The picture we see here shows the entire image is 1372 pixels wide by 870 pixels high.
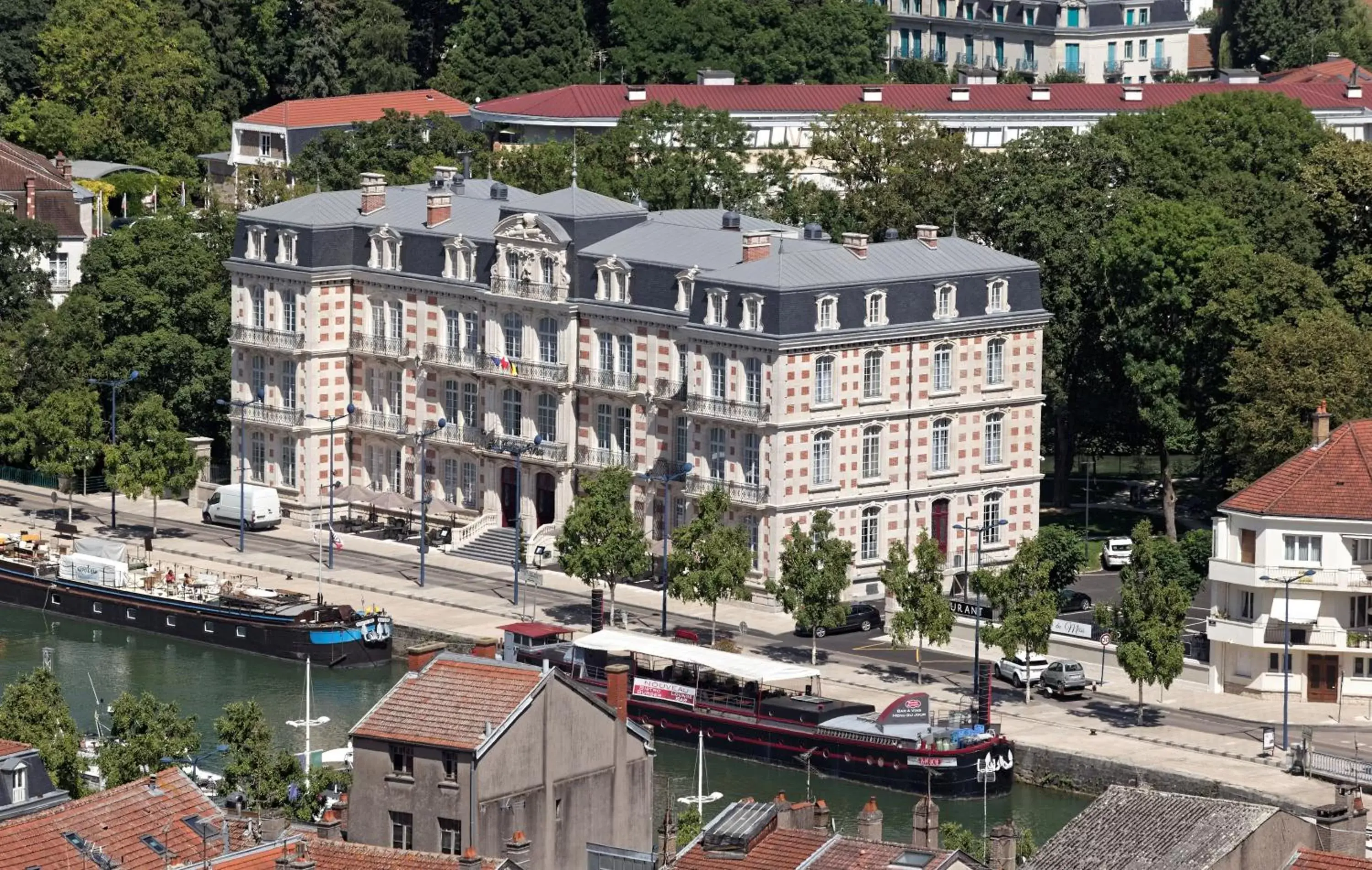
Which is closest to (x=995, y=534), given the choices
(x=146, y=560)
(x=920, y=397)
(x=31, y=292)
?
(x=920, y=397)

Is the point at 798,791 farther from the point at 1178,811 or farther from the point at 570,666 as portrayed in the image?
the point at 1178,811

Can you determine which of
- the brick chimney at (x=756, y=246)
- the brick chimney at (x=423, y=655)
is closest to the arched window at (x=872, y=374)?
the brick chimney at (x=756, y=246)

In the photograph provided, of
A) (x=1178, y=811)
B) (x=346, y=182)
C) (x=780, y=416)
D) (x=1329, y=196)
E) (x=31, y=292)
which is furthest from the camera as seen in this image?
(x=346, y=182)

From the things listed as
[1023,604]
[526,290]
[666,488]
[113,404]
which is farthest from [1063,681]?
[113,404]

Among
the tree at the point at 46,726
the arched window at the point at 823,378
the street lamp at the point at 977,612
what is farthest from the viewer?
the arched window at the point at 823,378

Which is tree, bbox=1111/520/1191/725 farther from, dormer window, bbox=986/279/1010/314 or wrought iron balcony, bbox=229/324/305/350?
wrought iron balcony, bbox=229/324/305/350

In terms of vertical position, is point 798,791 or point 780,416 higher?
point 780,416

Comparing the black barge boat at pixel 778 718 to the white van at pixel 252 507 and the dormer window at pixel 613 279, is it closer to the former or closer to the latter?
the dormer window at pixel 613 279
